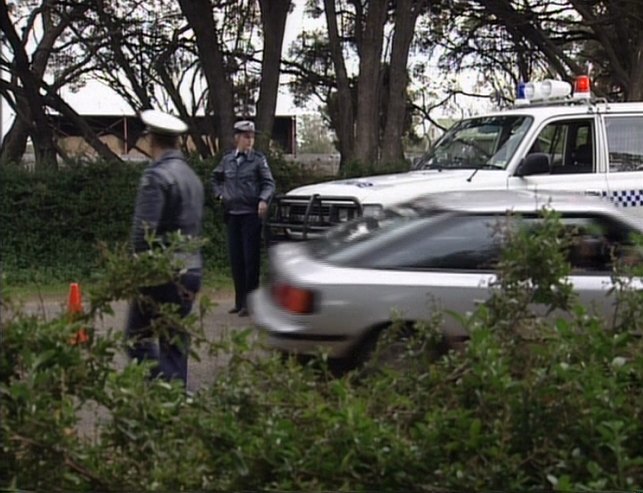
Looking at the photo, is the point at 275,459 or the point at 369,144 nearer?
the point at 275,459

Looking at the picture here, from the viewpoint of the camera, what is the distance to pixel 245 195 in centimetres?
1016

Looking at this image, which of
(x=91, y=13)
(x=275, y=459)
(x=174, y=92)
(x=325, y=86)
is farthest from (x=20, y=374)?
(x=325, y=86)

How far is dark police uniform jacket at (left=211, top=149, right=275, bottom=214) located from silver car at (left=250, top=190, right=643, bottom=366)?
114 inches

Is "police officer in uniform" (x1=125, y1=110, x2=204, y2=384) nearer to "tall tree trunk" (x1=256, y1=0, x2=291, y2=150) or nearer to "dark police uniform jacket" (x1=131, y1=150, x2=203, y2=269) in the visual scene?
"dark police uniform jacket" (x1=131, y1=150, x2=203, y2=269)

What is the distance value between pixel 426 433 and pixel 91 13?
1824 cm

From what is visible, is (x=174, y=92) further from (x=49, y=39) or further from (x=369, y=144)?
(x=369, y=144)

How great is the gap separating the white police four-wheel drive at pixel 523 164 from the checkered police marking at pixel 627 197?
0.03ft

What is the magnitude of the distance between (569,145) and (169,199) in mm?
6020

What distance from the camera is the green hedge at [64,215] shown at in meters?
13.1

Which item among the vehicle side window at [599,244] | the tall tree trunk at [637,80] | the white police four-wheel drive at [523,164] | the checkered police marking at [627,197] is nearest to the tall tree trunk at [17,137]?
the white police four-wheel drive at [523,164]

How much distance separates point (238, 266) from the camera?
10.6 meters

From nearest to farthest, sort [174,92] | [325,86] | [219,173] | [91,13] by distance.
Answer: [219,173] → [91,13] → [174,92] → [325,86]

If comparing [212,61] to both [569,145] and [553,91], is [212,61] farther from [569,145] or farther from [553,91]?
[569,145]

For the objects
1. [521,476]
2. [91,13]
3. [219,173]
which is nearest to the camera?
[521,476]
